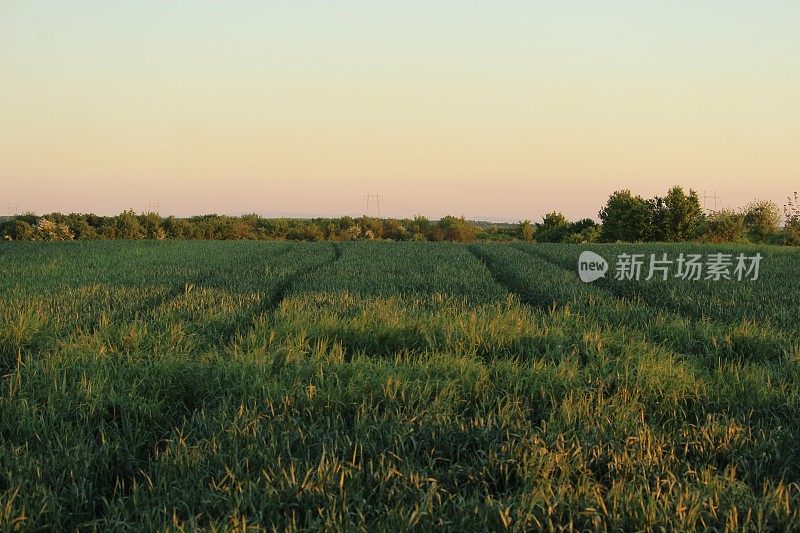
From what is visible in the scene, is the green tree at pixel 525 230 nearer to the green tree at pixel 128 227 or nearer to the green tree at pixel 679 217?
the green tree at pixel 679 217

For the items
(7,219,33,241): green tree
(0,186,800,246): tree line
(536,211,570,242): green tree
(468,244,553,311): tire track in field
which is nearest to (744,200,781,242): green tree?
(0,186,800,246): tree line

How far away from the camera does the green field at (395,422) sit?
290 cm

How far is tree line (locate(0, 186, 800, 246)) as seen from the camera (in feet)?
198

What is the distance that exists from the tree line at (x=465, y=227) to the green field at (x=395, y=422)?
5371cm

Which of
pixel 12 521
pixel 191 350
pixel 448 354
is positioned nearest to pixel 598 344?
pixel 448 354

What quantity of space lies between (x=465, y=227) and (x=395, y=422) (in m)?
86.2

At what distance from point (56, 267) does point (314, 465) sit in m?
14.6

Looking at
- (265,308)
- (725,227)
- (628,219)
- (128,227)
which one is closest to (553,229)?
(628,219)

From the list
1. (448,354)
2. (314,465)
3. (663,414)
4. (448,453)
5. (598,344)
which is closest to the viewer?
(314,465)

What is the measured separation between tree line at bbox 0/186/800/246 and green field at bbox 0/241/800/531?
53.7 m

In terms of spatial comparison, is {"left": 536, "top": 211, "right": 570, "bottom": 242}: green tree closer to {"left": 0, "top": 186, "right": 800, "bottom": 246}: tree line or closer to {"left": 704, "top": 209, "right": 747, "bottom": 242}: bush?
{"left": 0, "top": 186, "right": 800, "bottom": 246}: tree line

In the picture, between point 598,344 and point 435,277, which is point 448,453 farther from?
point 435,277

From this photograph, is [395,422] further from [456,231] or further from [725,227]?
[456,231]

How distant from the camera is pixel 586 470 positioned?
330 cm
